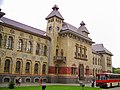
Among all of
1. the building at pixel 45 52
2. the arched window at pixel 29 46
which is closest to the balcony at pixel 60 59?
the building at pixel 45 52

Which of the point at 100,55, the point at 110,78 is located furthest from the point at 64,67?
the point at 100,55

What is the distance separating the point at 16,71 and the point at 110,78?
18947mm

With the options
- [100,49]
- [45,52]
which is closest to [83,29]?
[100,49]

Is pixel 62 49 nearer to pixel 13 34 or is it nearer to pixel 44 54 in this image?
pixel 44 54

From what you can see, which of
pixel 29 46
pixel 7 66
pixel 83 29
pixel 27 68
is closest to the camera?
pixel 7 66

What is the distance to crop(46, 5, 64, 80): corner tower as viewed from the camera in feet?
130

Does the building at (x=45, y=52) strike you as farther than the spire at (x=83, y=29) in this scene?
No

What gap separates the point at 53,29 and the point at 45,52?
6.23m

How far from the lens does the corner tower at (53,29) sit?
3952cm

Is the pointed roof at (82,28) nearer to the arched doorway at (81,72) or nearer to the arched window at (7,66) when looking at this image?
the arched doorway at (81,72)

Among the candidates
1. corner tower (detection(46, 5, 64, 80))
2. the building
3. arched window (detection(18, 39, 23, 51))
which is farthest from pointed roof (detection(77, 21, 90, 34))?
arched window (detection(18, 39, 23, 51))

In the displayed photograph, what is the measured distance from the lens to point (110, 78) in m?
33.0

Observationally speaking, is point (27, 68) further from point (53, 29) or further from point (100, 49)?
point (100, 49)

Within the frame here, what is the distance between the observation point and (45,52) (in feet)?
129
